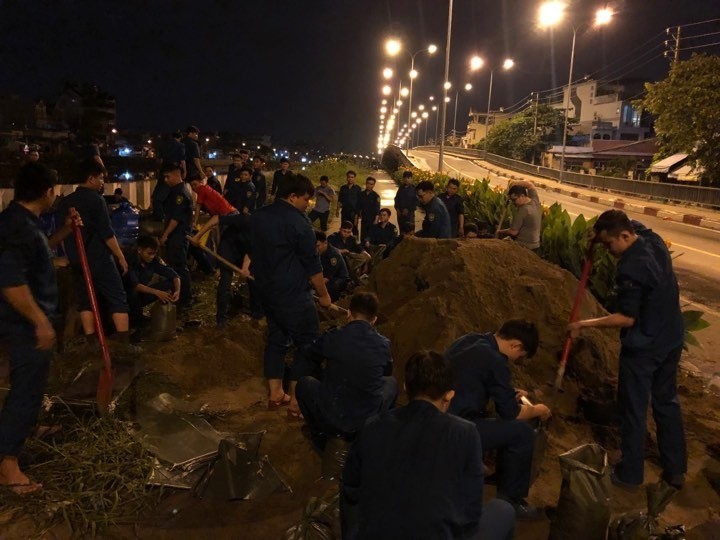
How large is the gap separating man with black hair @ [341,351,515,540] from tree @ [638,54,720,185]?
86.0ft

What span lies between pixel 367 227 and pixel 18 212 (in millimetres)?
8323

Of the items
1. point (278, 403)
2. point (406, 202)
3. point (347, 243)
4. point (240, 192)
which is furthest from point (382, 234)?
point (278, 403)

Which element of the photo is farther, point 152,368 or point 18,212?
point 152,368

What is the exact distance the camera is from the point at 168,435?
12.2 ft

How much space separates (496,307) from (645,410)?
62.1 inches

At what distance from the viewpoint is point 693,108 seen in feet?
79.0

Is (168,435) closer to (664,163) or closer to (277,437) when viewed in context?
(277,437)

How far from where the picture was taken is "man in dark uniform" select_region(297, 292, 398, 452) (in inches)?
133

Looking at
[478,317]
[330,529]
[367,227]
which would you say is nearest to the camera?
[330,529]

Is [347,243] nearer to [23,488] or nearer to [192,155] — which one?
[192,155]

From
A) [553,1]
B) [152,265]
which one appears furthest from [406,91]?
[152,265]

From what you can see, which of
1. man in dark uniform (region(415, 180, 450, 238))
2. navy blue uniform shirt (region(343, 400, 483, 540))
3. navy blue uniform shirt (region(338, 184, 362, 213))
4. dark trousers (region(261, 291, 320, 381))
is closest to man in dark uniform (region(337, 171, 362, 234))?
navy blue uniform shirt (region(338, 184, 362, 213))

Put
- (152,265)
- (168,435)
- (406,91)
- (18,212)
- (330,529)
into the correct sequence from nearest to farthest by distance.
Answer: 1. (330,529)
2. (18,212)
3. (168,435)
4. (152,265)
5. (406,91)

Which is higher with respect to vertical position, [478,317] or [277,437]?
[478,317]
